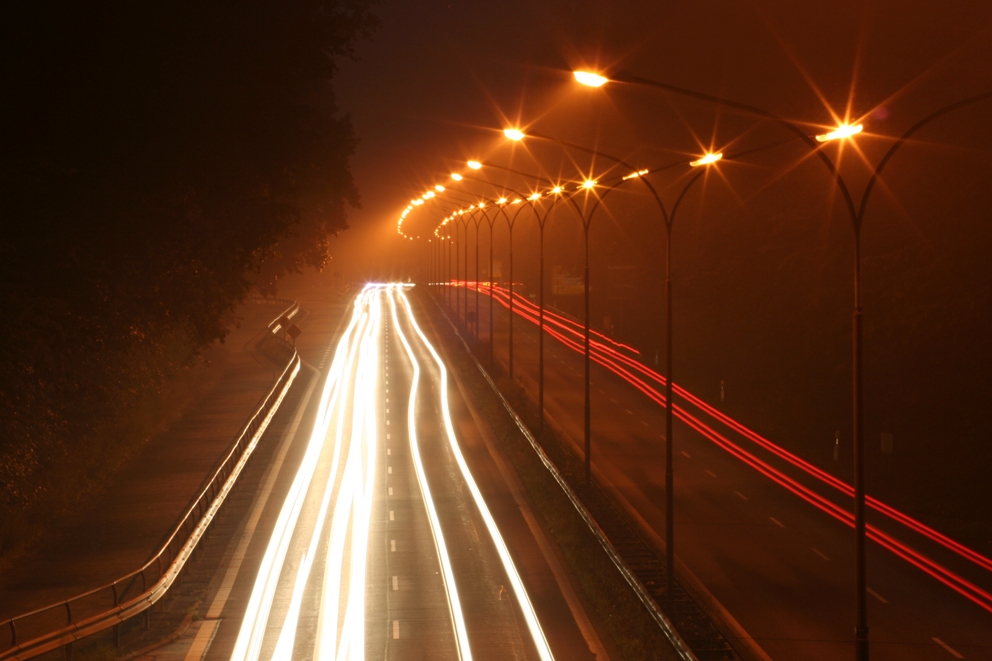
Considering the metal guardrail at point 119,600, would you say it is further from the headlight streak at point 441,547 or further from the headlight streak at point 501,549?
the headlight streak at point 501,549

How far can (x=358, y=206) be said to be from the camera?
61000 mm

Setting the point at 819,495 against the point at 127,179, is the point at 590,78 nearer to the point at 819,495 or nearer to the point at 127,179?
the point at 127,179

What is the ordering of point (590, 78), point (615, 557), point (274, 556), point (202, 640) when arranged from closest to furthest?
point (590, 78) < point (202, 640) < point (615, 557) < point (274, 556)

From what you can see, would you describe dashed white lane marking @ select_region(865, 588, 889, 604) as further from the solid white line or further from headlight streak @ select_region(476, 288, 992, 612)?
the solid white line

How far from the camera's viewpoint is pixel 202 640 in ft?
62.4

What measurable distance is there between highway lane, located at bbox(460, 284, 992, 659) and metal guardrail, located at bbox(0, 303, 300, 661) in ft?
35.9

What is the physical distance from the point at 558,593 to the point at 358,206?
41806mm

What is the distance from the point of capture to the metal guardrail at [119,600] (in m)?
16.4

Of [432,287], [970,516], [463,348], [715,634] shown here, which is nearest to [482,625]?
[715,634]

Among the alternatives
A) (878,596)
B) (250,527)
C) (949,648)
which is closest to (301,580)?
(250,527)

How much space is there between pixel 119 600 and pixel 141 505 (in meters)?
9.29

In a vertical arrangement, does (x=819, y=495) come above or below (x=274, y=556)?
above

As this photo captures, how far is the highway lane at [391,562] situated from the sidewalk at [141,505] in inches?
94.2

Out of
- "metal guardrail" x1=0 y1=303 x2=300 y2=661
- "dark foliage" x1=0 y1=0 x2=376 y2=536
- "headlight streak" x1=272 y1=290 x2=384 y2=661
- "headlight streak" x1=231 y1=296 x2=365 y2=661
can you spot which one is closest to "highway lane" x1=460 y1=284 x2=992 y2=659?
"headlight streak" x1=272 y1=290 x2=384 y2=661
